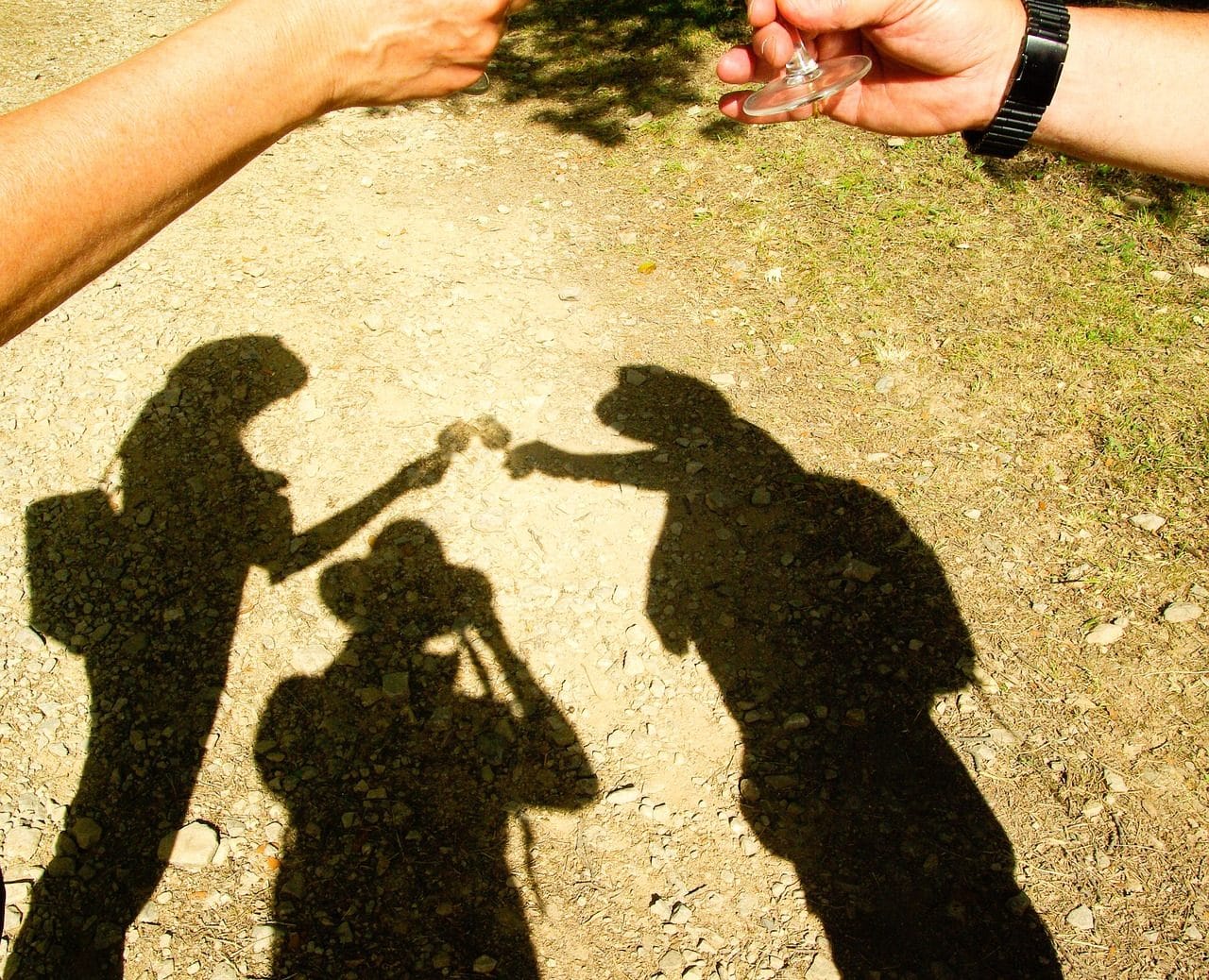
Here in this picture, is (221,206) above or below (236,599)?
above

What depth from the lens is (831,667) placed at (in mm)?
3678

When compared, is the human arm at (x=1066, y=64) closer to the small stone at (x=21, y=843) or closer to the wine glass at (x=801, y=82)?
the wine glass at (x=801, y=82)

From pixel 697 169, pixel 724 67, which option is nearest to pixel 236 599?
pixel 724 67

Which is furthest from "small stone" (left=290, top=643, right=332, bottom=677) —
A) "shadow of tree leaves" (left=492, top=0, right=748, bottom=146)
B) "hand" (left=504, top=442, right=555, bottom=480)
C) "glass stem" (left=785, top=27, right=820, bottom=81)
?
"shadow of tree leaves" (left=492, top=0, right=748, bottom=146)

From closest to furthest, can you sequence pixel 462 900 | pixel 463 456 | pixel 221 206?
pixel 462 900
pixel 463 456
pixel 221 206

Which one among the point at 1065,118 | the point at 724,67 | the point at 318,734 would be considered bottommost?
the point at 318,734

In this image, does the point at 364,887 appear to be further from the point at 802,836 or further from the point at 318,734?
the point at 802,836

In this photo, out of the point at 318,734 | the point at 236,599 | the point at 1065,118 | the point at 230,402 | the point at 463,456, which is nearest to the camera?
the point at 1065,118

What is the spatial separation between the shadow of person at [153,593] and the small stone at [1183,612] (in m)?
3.43

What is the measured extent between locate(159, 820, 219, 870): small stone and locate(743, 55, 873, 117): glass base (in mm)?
3187

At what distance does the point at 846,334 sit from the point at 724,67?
253cm

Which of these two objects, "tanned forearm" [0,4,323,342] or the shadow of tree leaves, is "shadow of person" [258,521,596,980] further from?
the shadow of tree leaves

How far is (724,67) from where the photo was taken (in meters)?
2.77

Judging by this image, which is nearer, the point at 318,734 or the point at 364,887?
the point at 364,887
